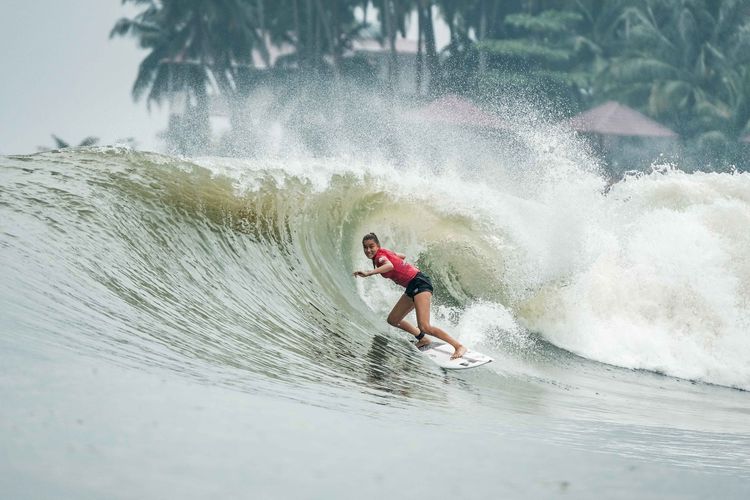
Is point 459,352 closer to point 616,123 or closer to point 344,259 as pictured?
point 344,259

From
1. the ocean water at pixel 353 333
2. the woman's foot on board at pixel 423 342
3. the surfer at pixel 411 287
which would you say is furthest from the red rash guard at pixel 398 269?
the ocean water at pixel 353 333

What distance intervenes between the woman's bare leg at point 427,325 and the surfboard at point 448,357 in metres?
0.05

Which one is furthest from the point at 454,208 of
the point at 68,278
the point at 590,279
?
the point at 68,278

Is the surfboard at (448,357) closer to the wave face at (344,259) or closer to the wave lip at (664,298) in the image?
the wave face at (344,259)

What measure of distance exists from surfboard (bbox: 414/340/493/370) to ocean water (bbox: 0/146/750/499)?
0.16m

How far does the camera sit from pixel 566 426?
7.61m

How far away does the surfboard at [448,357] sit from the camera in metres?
9.43

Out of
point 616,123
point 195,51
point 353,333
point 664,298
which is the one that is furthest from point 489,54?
point 353,333

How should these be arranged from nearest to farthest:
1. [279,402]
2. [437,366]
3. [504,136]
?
[279,402], [437,366], [504,136]

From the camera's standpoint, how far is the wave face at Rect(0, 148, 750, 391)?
890 cm

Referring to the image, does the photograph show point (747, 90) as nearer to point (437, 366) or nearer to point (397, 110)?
point (397, 110)

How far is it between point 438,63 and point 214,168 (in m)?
39.3

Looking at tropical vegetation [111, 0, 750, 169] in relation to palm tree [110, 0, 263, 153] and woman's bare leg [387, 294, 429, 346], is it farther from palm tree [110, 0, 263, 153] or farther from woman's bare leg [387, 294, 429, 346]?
woman's bare leg [387, 294, 429, 346]

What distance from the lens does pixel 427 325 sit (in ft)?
31.3
